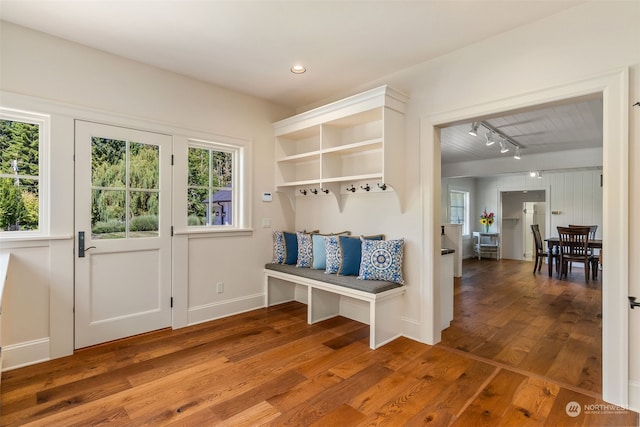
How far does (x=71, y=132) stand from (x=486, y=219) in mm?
9527

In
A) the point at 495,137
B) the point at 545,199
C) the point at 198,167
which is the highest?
the point at 495,137

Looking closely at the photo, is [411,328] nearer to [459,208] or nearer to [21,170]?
[21,170]

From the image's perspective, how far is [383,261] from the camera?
315 centimetres

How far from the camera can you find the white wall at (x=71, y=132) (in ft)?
8.27

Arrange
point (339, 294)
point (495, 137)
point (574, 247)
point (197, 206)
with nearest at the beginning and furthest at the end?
point (339, 294)
point (197, 206)
point (495, 137)
point (574, 247)

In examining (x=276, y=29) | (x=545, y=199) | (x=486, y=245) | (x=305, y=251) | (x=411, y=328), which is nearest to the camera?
(x=276, y=29)

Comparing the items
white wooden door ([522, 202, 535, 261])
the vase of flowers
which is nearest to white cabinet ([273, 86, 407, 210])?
the vase of flowers

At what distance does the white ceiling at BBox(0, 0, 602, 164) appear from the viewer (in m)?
2.24

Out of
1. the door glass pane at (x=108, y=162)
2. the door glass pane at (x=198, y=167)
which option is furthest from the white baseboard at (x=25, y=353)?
the door glass pane at (x=198, y=167)

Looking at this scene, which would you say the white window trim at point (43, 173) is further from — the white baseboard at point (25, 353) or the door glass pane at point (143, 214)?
the white baseboard at point (25, 353)

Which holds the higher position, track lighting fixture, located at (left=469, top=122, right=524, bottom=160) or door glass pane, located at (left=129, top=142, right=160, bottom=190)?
track lighting fixture, located at (left=469, top=122, right=524, bottom=160)

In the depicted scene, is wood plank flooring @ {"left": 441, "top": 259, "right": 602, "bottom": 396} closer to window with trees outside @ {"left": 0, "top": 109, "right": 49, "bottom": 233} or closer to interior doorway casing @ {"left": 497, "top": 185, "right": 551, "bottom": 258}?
interior doorway casing @ {"left": 497, "top": 185, "right": 551, "bottom": 258}

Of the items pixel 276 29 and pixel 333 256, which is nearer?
pixel 276 29

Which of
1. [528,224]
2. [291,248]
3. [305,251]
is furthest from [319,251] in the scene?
[528,224]
